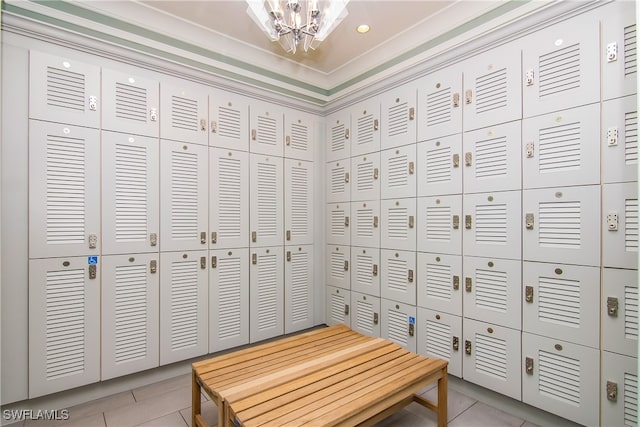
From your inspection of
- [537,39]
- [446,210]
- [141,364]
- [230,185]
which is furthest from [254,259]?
[537,39]

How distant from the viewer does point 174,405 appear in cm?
241

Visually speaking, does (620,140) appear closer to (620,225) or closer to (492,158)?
(620,225)

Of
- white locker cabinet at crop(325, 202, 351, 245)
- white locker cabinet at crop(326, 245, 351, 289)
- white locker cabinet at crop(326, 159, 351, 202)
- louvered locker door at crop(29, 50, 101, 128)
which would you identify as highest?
louvered locker door at crop(29, 50, 101, 128)

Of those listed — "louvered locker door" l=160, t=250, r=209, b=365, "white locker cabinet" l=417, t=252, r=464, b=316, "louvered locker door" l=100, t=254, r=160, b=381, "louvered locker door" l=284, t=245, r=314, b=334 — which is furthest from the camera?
"louvered locker door" l=284, t=245, r=314, b=334

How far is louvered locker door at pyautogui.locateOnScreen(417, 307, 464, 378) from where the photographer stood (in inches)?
102

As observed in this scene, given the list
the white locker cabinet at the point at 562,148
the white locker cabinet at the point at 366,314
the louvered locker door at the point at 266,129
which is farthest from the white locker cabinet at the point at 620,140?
the louvered locker door at the point at 266,129

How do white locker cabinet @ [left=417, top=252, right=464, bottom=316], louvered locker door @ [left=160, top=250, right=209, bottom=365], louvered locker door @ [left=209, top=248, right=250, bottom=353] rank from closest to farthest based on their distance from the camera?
white locker cabinet @ [left=417, top=252, right=464, bottom=316]
louvered locker door @ [left=160, top=250, right=209, bottom=365]
louvered locker door @ [left=209, top=248, right=250, bottom=353]

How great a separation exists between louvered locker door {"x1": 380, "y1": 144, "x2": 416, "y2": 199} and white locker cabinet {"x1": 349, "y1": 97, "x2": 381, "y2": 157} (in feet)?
0.68

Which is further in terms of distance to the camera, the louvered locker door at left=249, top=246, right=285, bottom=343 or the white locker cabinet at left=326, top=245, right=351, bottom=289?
the white locker cabinet at left=326, top=245, right=351, bottom=289

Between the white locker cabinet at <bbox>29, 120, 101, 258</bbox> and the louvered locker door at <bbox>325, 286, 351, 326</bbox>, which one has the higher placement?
the white locker cabinet at <bbox>29, 120, 101, 258</bbox>

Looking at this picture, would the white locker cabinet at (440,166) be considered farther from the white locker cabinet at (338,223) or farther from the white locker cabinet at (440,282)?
the white locker cabinet at (338,223)

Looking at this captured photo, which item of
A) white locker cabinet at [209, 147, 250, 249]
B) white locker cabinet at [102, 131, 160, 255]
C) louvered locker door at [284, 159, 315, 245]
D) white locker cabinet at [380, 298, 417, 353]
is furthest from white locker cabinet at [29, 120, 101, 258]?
white locker cabinet at [380, 298, 417, 353]

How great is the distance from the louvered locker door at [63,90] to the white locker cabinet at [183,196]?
22.2 inches

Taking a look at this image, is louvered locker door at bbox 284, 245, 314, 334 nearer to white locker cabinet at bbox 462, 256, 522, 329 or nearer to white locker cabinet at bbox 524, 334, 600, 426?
white locker cabinet at bbox 462, 256, 522, 329
